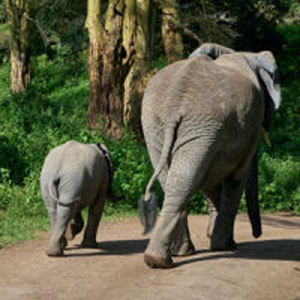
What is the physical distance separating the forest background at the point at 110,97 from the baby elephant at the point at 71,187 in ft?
4.29

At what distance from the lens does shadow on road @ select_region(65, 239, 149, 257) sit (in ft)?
23.5

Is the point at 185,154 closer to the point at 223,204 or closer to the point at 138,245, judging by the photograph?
the point at 223,204

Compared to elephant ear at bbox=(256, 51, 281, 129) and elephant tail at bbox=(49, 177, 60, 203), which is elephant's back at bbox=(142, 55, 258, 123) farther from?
elephant tail at bbox=(49, 177, 60, 203)

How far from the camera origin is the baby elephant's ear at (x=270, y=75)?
7.07 metres

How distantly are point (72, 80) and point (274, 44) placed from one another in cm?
695

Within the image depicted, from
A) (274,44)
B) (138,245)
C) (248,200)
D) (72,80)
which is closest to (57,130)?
(138,245)

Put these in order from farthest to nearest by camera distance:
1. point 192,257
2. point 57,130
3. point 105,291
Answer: point 57,130 < point 192,257 < point 105,291

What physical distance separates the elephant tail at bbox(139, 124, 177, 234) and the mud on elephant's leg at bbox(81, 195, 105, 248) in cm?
146

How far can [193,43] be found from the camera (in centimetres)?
2344

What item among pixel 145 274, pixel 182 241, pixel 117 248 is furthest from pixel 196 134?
pixel 117 248

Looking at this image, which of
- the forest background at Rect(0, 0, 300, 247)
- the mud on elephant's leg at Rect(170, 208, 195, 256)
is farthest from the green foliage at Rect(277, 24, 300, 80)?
the mud on elephant's leg at Rect(170, 208, 195, 256)

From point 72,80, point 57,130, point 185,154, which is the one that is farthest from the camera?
point 72,80

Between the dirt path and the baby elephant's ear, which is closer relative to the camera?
the dirt path

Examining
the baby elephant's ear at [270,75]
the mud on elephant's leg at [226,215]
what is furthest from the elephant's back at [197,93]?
the mud on elephant's leg at [226,215]
